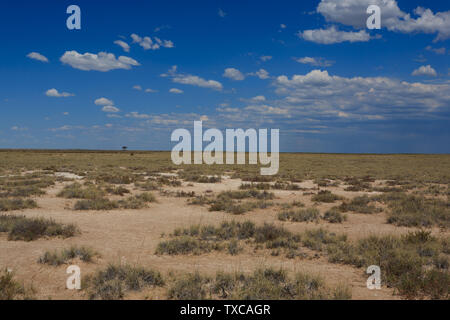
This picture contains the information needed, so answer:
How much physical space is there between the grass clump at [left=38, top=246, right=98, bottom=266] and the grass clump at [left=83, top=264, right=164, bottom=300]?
4.58 ft

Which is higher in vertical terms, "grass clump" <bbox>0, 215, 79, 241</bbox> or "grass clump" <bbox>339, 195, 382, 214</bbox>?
"grass clump" <bbox>0, 215, 79, 241</bbox>

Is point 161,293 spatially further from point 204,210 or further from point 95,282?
point 204,210

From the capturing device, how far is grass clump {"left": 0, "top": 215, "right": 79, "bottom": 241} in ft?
32.4

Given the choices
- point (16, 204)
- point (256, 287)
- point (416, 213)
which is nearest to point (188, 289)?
point (256, 287)

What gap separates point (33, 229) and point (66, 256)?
10.0ft

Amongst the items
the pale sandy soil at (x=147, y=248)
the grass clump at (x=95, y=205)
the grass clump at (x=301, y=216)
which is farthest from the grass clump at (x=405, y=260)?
the grass clump at (x=95, y=205)

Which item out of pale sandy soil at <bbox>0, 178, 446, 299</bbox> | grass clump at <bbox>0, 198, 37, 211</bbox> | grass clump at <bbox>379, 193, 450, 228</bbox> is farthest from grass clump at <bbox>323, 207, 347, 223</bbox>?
grass clump at <bbox>0, 198, 37, 211</bbox>

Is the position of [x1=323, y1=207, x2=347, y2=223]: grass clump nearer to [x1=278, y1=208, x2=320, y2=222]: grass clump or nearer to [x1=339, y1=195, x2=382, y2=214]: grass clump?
[x1=278, y1=208, x2=320, y2=222]: grass clump

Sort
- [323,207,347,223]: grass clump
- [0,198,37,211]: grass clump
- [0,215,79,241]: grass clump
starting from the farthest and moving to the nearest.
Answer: [0,198,37,211]: grass clump
[323,207,347,223]: grass clump
[0,215,79,241]: grass clump

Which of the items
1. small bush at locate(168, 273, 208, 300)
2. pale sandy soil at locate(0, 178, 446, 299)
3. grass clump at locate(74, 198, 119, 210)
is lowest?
pale sandy soil at locate(0, 178, 446, 299)

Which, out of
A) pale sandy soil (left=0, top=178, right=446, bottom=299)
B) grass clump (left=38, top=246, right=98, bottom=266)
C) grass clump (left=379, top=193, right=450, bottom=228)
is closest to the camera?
pale sandy soil (left=0, top=178, right=446, bottom=299)

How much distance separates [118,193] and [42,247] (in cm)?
1036
